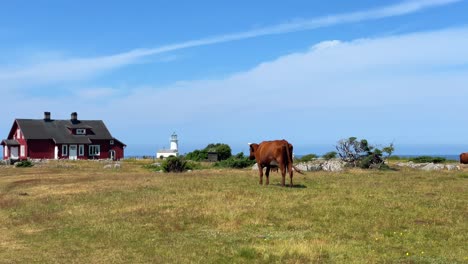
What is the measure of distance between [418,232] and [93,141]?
269ft

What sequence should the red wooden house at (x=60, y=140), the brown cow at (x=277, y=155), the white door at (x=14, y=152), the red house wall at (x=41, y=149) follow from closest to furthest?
the brown cow at (x=277, y=155) → the red house wall at (x=41, y=149) → the red wooden house at (x=60, y=140) → the white door at (x=14, y=152)

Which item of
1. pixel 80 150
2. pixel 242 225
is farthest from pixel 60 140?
pixel 242 225

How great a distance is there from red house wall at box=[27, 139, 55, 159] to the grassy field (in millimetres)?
62601

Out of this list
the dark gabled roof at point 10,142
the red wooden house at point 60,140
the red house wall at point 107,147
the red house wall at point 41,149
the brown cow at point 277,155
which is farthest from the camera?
the red house wall at point 107,147

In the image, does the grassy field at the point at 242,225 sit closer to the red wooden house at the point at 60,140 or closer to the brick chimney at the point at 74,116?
the red wooden house at the point at 60,140

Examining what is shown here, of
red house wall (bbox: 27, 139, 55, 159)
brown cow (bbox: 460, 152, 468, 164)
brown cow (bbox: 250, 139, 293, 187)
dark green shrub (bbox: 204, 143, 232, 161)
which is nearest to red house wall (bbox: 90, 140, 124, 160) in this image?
red house wall (bbox: 27, 139, 55, 159)

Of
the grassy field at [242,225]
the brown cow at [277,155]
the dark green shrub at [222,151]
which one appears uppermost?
the dark green shrub at [222,151]

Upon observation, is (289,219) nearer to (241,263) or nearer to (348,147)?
(241,263)

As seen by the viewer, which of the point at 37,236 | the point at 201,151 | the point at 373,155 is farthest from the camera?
the point at 201,151

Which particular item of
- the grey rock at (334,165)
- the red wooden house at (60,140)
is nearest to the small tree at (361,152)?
the grey rock at (334,165)

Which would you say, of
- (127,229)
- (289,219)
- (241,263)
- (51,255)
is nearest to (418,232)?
(289,219)

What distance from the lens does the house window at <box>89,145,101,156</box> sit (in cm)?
9050

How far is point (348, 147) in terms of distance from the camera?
174 feet

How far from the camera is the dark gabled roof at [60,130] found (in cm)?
8594
